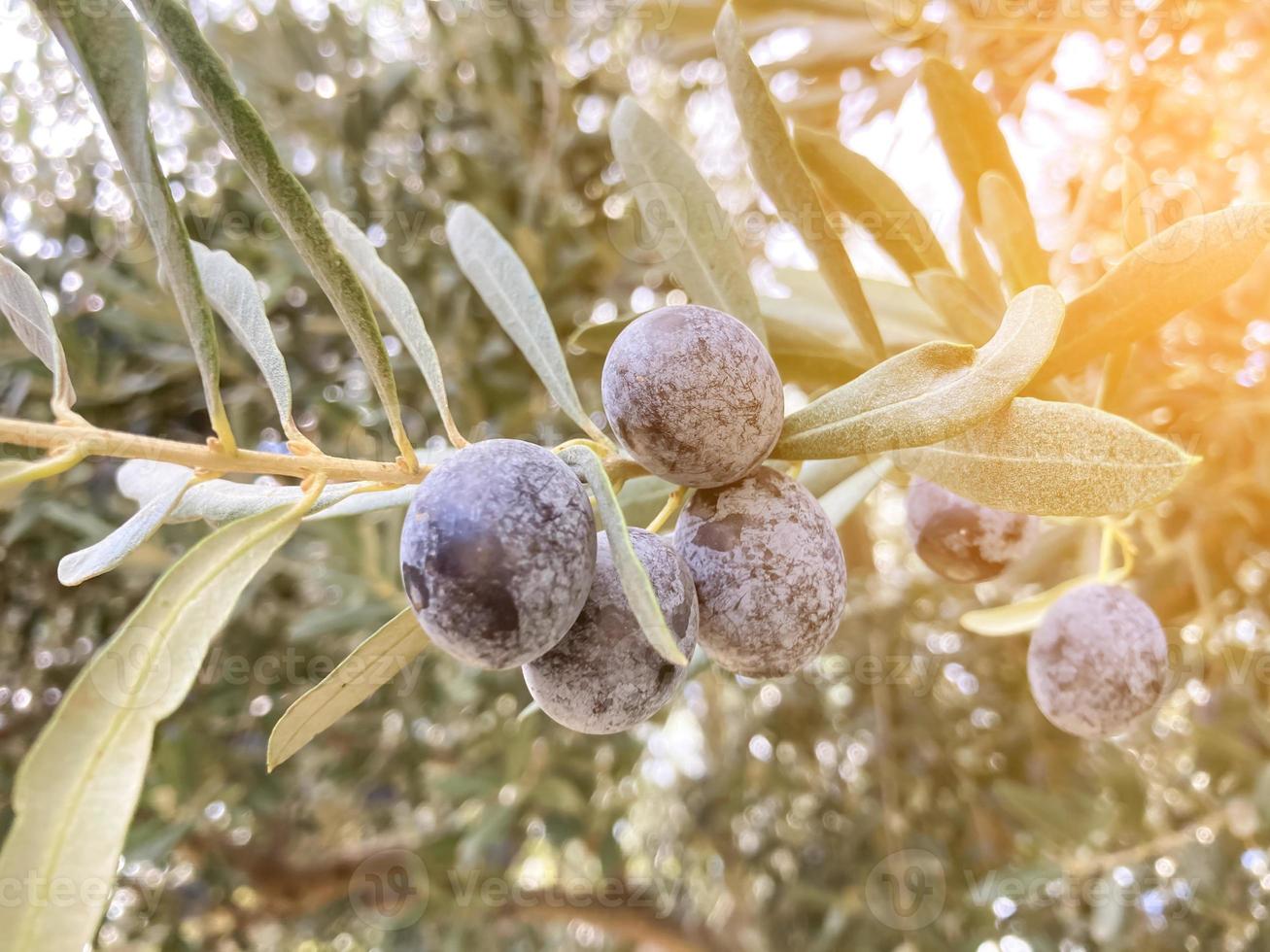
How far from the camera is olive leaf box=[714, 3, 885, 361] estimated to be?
28.2 inches

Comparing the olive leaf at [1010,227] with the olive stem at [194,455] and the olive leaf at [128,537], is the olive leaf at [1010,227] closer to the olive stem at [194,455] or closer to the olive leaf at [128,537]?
the olive stem at [194,455]

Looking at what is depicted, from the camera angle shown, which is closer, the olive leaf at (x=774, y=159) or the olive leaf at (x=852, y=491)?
the olive leaf at (x=774, y=159)

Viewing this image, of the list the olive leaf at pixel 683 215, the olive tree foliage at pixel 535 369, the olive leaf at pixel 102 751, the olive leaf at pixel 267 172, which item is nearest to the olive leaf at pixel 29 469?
the olive tree foliage at pixel 535 369

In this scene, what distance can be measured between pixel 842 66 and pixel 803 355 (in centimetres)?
129

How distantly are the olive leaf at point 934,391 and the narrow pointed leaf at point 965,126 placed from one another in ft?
1.55

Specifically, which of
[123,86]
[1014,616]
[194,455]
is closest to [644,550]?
[194,455]

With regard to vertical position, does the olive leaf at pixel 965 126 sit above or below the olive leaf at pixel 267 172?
below

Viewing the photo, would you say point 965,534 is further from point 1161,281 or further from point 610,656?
point 610,656

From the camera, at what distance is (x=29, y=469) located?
1.82ft

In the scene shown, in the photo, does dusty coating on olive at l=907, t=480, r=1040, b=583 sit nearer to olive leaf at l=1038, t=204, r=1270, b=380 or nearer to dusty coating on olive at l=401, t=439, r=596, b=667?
olive leaf at l=1038, t=204, r=1270, b=380

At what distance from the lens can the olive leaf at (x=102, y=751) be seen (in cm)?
45

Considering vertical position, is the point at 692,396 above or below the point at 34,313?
below

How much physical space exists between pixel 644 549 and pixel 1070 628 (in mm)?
740

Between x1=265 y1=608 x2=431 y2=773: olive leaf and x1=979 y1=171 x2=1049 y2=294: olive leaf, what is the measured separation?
0.73 metres
